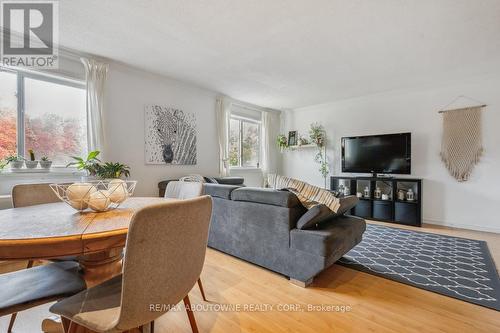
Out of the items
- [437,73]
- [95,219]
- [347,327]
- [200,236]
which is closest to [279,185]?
[347,327]

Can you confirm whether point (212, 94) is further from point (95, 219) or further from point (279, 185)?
point (95, 219)

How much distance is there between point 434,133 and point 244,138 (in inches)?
146

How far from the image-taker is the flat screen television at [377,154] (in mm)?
4055

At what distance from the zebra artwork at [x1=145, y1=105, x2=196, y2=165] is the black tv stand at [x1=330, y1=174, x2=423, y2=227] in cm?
303

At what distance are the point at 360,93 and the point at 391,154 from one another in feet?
4.46

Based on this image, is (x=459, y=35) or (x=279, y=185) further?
(x=459, y=35)

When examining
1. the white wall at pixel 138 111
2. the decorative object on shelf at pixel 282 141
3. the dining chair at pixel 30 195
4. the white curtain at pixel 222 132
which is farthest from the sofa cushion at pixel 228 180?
the dining chair at pixel 30 195

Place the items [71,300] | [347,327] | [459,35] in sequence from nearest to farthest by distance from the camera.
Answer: [71,300] < [347,327] < [459,35]

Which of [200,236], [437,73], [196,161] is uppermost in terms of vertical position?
[437,73]

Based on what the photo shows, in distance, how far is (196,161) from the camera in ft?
14.0

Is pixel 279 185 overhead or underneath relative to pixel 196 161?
underneath

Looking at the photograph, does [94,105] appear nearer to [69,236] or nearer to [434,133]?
[69,236]

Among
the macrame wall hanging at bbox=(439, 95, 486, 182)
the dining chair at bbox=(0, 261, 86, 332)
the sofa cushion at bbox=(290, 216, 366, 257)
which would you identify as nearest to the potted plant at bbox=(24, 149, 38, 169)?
the dining chair at bbox=(0, 261, 86, 332)

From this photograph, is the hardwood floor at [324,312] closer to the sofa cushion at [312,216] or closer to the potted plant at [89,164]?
the sofa cushion at [312,216]
